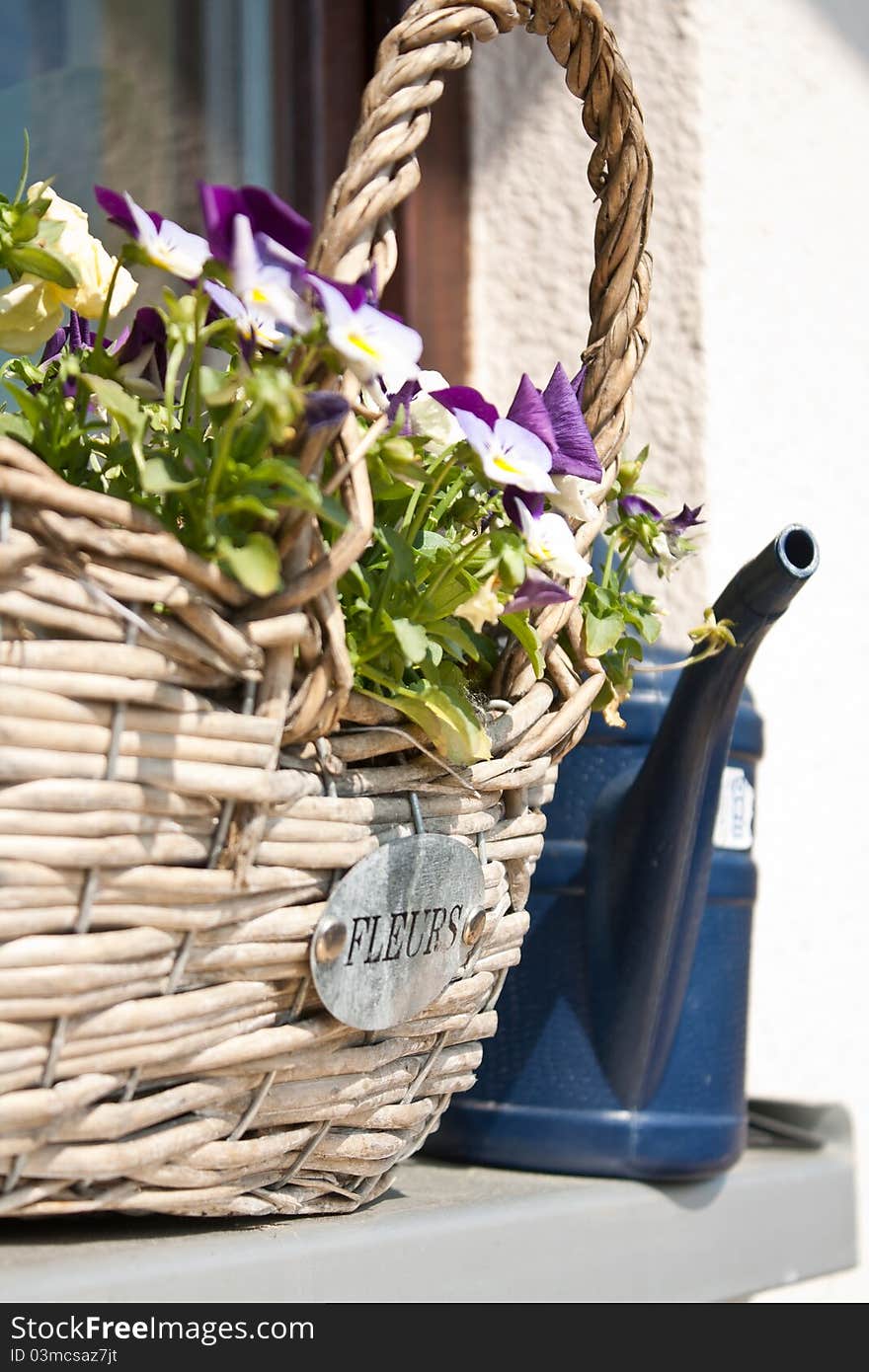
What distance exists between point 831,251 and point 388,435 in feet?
3.38

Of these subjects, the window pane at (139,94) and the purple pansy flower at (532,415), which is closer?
the purple pansy flower at (532,415)

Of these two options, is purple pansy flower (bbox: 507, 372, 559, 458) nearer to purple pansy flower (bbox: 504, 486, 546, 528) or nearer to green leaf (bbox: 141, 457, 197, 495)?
purple pansy flower (bbox: 504, 486, 546, 528)

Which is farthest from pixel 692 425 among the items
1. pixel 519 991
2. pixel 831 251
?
pixel 519 991

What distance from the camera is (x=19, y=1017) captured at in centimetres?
42

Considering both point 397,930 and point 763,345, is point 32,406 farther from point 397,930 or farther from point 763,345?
point 763,345

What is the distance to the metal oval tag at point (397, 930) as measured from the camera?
50 cm

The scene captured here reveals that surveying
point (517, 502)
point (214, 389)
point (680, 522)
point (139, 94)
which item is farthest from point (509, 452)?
point (139, 94)

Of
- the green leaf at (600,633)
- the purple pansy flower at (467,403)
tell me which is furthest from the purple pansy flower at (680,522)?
the purple pansy flower at (467,403)

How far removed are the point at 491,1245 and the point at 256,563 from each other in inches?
14.0

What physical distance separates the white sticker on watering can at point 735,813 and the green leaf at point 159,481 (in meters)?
0.46

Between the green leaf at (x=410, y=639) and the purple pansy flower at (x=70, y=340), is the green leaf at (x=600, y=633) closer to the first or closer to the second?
the green leaf at (x=410, y=639)

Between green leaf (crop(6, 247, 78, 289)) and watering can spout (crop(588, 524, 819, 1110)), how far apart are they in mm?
368

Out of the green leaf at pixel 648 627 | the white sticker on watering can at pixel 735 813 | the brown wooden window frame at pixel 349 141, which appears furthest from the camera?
the brown wooden window frame at pixel 349 141

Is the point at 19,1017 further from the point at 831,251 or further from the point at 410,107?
the point at 831,251
